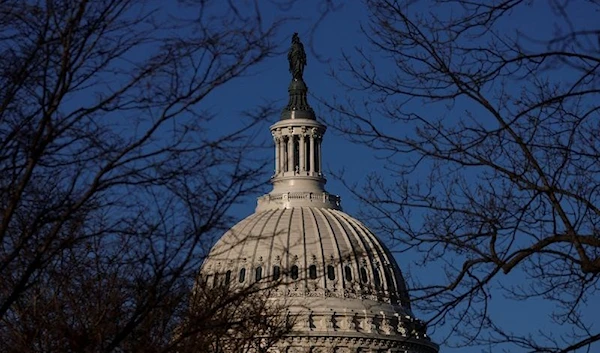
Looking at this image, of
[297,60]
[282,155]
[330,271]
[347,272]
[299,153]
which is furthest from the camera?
[297,60]

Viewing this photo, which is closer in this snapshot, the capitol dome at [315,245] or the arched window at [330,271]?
the arched window at [330,271]

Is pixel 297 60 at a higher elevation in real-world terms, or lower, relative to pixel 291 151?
higher

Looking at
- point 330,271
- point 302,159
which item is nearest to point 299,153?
point 302,159

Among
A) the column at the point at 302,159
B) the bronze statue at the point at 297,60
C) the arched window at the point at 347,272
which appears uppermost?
the bronze statue at the point at 297,60

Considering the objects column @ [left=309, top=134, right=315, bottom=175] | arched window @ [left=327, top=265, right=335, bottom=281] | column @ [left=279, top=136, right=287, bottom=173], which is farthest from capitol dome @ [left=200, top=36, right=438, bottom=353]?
arched window @ [left=327, top=265, right=335, bottom=281]

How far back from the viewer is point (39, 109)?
17172mm

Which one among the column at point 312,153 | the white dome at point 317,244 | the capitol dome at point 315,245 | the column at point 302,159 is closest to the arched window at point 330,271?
the white dome at point 317,244

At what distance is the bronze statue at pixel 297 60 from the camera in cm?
16462

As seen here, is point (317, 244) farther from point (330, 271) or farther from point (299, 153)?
point (330, 271)

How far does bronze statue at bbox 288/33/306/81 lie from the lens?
165m

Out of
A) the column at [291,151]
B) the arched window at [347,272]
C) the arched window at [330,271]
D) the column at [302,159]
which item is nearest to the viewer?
the arched window at [330,271]

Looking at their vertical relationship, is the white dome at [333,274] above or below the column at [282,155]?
below

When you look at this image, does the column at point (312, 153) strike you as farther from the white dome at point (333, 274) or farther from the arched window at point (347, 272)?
the arched window at point (347, 272)

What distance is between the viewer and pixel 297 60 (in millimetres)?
166625
